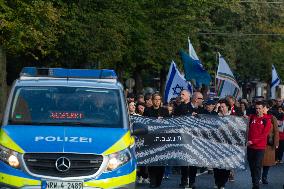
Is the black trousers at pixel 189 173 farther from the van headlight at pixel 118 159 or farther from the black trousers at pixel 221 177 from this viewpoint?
the van headlight at pixel 118 159

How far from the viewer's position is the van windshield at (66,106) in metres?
13.2

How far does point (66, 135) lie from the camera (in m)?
12.6

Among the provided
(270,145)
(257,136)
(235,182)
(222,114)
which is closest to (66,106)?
(257,136)

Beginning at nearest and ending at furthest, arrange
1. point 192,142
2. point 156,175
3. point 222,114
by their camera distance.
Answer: point 192,142, point 156,175, point 222,114

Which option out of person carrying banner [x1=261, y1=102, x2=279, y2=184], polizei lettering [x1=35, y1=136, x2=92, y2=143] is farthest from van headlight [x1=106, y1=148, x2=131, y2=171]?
person carrying banner [x1=261, y1=102, x2=279, y2=184]

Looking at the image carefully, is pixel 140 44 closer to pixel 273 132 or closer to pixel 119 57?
pixel 119 57

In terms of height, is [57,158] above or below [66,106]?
below

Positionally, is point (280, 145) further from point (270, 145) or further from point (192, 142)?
point (192, 142)

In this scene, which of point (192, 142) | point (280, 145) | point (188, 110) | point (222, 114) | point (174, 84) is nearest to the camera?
point (192, 142)

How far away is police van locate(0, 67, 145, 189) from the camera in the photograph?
12.2 metres

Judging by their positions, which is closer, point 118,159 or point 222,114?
point 118,159

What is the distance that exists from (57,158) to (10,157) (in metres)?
0.58

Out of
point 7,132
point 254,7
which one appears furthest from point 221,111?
point 254,7

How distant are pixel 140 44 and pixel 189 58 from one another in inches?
790
